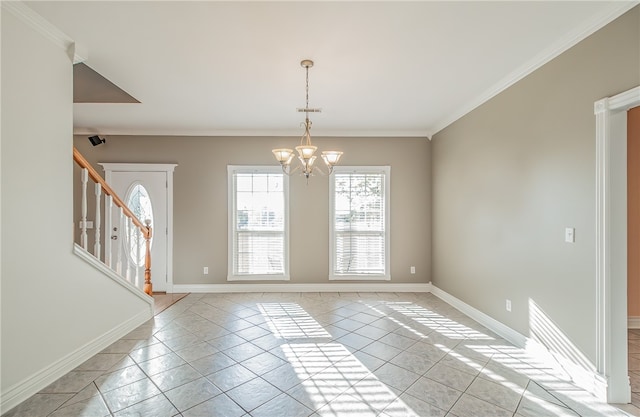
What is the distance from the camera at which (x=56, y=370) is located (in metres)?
2.48

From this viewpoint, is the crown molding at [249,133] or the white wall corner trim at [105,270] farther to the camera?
the crown molding at [249,133]

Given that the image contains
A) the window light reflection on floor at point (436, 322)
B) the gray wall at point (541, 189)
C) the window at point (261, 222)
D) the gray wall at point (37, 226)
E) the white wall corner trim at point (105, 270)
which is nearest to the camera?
the gray wall at point (37, 226)

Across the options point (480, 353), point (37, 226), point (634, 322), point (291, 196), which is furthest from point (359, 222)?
point (37, 226)

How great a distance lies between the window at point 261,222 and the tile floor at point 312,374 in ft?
4.41

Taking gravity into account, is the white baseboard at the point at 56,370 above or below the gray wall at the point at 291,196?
below

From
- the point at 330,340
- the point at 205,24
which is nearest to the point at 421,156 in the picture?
the point at 330,340

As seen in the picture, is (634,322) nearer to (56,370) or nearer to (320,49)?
(320,49)

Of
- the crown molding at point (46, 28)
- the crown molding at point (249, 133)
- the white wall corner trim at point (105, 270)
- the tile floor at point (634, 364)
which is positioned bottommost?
the tile floor at point (634, 364)

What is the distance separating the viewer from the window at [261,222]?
5328 millimetres

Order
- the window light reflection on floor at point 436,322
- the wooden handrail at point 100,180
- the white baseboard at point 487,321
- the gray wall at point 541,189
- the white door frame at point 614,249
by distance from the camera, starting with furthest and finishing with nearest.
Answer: the window light reflection on floor at point 436,322 < the white baseboard at point 487,321 < the wooden handrail at point 100,180 < the gray wall at point 541,189 < the white door frame at point 614,249

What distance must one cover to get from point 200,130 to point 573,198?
16.6 ft

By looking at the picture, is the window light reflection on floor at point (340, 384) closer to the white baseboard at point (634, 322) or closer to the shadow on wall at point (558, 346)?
the shadow on wall at point (558, 346)

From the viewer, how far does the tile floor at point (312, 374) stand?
85.3 inches

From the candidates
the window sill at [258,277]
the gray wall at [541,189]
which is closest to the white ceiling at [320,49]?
the gray wall at [541,189]
